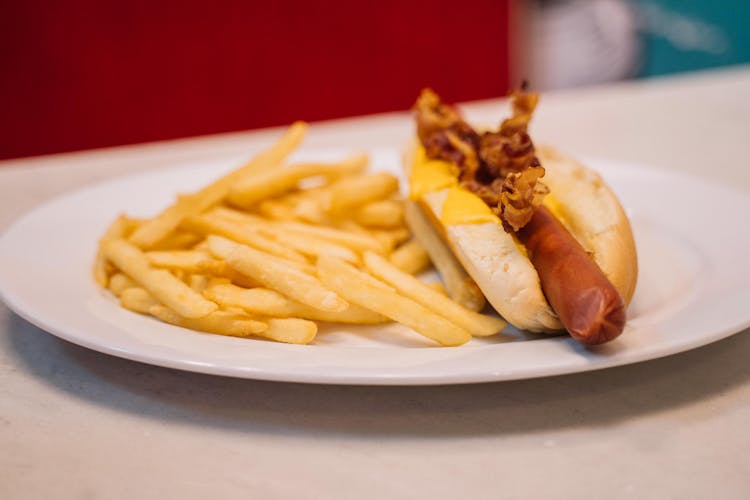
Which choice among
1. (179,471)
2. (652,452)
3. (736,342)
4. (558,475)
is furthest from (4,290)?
(736,342)

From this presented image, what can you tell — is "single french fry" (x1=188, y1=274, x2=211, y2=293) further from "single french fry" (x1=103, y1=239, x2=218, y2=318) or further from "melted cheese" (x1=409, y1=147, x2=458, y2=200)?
"melted cheese" (x1=409, y1=147, x2=458, y2=200)

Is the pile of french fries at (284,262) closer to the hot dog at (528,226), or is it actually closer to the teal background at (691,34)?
the hot dog at (528,226)

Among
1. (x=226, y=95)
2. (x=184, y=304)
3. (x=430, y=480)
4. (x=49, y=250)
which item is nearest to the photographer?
(x=430, y=480)

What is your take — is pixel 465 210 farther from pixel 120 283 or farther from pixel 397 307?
pixel 120 283

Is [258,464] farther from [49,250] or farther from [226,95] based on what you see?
[226,95]

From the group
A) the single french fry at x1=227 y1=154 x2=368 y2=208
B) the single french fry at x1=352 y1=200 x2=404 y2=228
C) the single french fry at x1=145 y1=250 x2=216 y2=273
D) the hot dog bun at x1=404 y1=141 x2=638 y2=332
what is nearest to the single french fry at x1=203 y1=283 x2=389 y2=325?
the single french fry at x1=145 y1=250 x2=216 y2=273

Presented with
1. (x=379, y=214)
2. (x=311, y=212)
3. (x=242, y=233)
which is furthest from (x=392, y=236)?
(x=242, y=233)

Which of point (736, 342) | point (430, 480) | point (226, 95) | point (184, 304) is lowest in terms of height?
point (226, 95)
